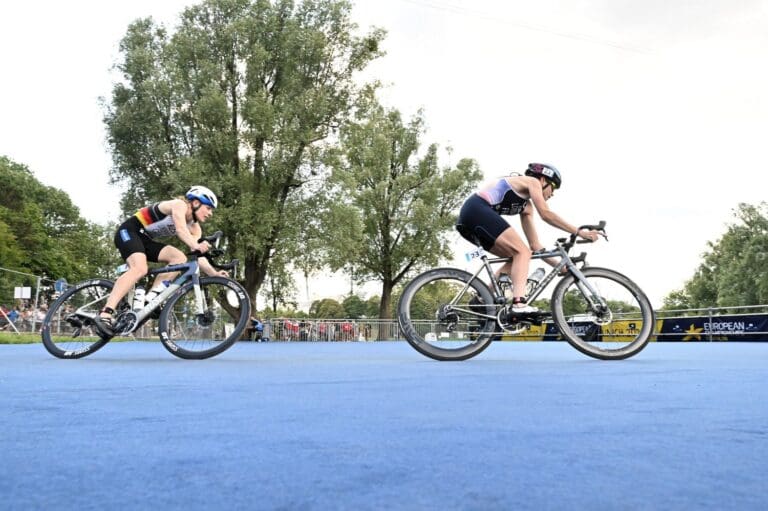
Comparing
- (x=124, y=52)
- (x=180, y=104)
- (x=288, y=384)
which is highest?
(x=124, y=52)

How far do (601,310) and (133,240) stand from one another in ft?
15.8

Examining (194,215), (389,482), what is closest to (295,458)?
(389,482)

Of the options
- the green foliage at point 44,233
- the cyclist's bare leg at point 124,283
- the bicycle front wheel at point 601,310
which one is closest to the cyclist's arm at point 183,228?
the cyclist's bare leg at point 124,283

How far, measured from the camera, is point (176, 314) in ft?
24.4

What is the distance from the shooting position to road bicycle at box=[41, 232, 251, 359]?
290 inches

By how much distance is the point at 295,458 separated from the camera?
6.53 ft

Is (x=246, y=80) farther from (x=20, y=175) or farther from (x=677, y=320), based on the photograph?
(x=20, y=175)

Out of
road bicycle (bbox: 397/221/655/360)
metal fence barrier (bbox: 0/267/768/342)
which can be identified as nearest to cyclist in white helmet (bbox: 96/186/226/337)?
road bicycle (bbox: 397/221/655/360)

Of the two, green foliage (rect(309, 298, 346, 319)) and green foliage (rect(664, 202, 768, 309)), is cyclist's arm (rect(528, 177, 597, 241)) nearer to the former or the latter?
green foliage (rect(664, 202, 768, 309))

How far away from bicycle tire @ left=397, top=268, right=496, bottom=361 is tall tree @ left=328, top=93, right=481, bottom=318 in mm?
30953

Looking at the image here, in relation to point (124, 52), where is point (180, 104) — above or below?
below

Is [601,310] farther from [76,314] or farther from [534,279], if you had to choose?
[76,314]

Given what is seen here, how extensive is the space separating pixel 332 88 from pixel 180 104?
6.04m

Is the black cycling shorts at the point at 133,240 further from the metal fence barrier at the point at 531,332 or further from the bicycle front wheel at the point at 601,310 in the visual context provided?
the metal fence barrier at the point at 531,332
